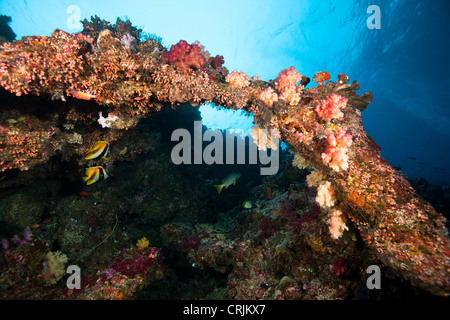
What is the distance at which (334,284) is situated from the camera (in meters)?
3.93

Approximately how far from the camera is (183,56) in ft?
14.7

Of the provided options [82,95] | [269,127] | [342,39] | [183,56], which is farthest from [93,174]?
[342,39]

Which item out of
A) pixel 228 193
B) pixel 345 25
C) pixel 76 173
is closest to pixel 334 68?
pixel 345 25

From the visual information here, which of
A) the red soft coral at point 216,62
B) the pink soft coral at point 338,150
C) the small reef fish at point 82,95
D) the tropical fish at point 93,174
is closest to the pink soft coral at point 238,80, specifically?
the red soft coral at point 216,62

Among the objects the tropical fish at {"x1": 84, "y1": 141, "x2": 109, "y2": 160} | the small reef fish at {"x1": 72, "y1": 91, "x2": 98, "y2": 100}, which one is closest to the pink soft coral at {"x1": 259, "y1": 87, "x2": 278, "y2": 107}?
the tropical fish at {"x1": 84, "y1": 141, "x2": 109, "y2": 160}

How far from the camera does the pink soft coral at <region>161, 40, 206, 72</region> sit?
442 centimetres

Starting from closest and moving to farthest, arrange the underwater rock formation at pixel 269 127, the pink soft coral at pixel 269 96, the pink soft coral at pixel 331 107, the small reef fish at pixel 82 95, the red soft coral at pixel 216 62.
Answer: the underwater rock formation at pixel 269 127, the pink soft coral at pixel 331 107, the small reef fish at pixel 82 95, the pink soft coral at pixel 269 96, the red soft coral at pixel 216 62

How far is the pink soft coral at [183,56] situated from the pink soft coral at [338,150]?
358 centimetres

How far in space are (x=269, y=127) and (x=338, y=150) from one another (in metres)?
1.75

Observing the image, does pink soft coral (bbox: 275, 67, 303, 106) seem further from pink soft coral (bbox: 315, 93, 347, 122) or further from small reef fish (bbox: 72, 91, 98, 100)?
small reef fish (bbox: 72, 91, 98, 100)

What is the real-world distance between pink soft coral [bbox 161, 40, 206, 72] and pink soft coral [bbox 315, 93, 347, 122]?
311cm

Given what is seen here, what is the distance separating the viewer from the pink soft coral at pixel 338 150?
331cm

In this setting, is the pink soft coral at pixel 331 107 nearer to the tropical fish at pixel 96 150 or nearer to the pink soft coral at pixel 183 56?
the pink soft coral at pixel 183 56
